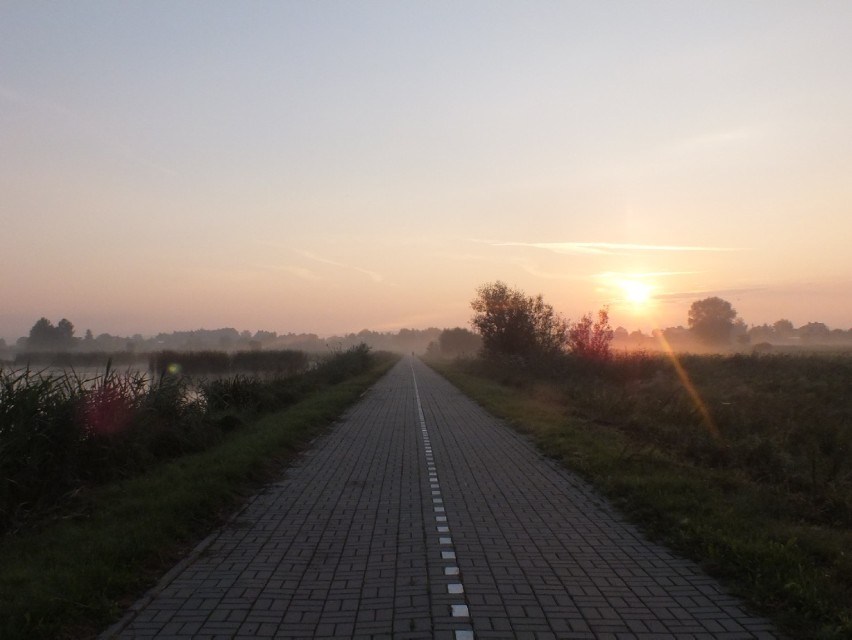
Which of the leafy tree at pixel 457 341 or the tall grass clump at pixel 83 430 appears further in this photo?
the leafy tree at pixel 457 341

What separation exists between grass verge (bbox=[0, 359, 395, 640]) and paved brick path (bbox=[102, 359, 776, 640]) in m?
0.35

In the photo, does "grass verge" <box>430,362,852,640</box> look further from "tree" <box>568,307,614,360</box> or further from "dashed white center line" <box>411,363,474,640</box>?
"tree" <box>568,307,614,360</box>

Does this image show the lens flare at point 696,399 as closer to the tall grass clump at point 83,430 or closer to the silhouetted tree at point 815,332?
the tall grass clump at point 83,430

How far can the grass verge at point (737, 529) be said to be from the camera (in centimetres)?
567

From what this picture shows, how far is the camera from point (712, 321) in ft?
372

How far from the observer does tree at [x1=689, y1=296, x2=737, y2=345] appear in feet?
363

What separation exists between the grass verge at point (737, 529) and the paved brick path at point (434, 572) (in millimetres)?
327

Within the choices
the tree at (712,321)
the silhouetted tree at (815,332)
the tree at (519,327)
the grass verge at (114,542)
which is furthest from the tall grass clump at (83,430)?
the silhouetted tree at (815,332)

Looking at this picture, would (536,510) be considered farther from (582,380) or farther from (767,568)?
(582,380)

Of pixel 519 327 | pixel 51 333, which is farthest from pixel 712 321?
pixel 51 333

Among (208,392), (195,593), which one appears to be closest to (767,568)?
(195,593)

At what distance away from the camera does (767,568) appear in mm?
6418

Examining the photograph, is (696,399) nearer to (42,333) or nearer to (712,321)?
(42,333)

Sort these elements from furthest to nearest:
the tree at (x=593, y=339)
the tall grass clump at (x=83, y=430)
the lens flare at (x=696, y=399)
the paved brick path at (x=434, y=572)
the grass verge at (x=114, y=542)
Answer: the tree at (x=593, y=339), the lens flare at (x=696, y=399), the tall grass clump at (x=83, y=430), the grass verge at (x=114, y=542), the paved brick path at (x=434, y=572)
